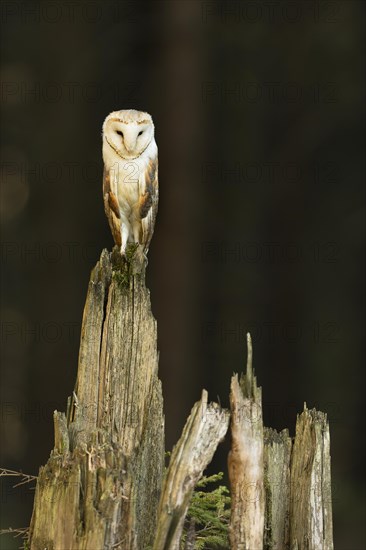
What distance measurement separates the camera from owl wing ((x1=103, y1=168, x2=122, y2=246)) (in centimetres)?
411

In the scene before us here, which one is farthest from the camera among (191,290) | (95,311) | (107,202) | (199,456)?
(191,290)

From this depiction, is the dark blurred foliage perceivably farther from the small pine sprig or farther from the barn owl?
the small pine sprig

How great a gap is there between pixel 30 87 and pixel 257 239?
5.78 ft

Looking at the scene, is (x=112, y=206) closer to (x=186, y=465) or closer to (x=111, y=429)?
(x=111, y=429)

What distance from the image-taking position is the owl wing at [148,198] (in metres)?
4.07

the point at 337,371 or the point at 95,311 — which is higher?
the point at 337,371

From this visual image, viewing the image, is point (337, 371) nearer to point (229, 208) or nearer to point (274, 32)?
point (229, 208)

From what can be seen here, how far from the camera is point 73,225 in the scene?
6.74 metres

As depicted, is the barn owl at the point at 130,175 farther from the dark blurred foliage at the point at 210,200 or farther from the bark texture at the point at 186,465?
the dark blurred foliage at the point at 210,200

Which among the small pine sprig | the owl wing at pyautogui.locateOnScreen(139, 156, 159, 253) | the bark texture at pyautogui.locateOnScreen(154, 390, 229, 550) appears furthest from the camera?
the owl wing at pyautogui.locateOnScreen(139, 156, 159, 253)

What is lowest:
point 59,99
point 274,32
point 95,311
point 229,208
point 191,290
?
point 95,311

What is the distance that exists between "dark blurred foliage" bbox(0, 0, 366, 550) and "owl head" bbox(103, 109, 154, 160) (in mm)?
2609

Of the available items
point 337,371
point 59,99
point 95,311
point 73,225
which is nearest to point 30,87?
point 59,99

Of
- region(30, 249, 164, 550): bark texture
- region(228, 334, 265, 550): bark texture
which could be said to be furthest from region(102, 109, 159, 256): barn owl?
region(228, 334, 265, 550): bark texture
